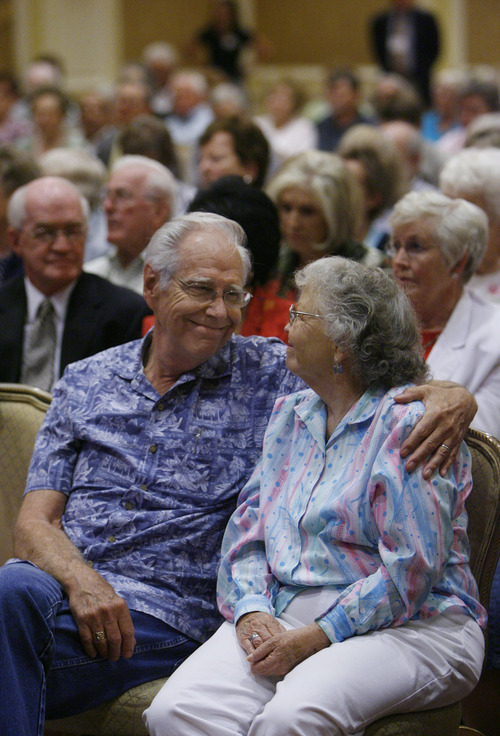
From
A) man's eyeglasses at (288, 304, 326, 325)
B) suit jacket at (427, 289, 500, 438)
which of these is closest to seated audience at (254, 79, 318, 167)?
suit jacket at (427, 289, 500, 438)

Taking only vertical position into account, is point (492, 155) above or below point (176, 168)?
above

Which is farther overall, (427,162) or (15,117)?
(15,117)

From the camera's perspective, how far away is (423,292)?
9.35 feet

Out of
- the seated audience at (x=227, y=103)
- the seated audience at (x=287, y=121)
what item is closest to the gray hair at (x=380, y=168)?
the seated audience at (x=227, y=103)

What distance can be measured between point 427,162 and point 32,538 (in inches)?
164

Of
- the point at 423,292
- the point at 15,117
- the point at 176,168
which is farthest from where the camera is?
the point at 15,117

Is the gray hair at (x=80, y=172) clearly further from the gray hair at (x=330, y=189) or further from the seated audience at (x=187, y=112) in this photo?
the seated audience at (x=187, y=112)

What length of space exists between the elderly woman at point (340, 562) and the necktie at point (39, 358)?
1.12 meters

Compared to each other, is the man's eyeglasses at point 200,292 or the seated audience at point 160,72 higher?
the man's eyeglasses at point 200,292

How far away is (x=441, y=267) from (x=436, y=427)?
96 cm

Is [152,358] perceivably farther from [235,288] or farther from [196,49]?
[196,49]

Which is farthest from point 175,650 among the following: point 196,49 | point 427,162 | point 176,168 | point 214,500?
point 196,49

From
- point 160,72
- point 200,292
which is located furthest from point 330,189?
point 160,72

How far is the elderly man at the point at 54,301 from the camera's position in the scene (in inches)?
121
